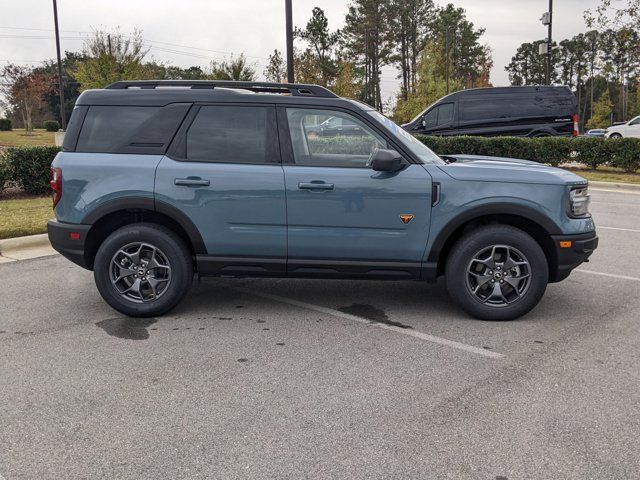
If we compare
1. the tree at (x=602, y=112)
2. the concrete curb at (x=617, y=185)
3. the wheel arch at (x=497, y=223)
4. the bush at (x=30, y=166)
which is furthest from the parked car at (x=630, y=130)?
the tree at (x=602, y=112)

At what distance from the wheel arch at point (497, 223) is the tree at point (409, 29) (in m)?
57.0

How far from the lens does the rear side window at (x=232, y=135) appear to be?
4.95 m

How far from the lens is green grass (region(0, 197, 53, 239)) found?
792 centimetres

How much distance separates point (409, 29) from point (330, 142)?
199ft

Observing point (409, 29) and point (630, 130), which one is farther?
point (409, 29)

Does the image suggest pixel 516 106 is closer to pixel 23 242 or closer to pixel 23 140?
pixel 23 242

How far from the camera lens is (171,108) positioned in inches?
198

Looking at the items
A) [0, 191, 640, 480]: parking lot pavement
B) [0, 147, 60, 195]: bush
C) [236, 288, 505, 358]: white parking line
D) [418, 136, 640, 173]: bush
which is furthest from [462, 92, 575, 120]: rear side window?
[236, 288, 505, 358]: white parking line

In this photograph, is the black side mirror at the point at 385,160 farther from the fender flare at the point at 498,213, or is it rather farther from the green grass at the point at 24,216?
the green grass at the point at 24,216

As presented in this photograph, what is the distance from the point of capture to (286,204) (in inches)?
190

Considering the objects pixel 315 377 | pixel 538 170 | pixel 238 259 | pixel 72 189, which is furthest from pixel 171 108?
pixel 538 170

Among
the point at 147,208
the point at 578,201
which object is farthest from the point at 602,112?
the point at 147,208

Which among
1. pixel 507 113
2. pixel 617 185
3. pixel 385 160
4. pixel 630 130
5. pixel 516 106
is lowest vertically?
pixel 617 185

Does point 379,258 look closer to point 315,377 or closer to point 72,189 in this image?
point 315,377
